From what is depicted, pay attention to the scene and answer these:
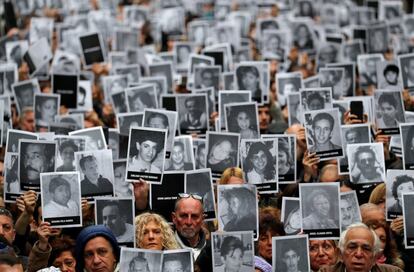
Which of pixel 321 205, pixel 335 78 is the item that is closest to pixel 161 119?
pixel 321 205

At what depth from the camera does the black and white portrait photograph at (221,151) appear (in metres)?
13.9

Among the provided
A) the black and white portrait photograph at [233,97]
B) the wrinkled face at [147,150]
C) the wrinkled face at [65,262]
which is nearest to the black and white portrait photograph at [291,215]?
the wrinkled face at [147,150]

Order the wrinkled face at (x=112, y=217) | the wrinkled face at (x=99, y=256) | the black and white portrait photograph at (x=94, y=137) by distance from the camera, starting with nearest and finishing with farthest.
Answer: the wrinkled face at (x=99, y=256) < the wrinkled face at (x=112, y=217) < the black and white portrait photograph at (x=94, y=137)

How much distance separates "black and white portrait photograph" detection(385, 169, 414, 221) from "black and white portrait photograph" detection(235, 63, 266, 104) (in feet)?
15.6

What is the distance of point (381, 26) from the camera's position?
21.5 meters

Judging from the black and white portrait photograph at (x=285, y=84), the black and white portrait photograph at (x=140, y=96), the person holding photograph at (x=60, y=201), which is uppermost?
the black and white portrait photograph at (x=285, y=84)

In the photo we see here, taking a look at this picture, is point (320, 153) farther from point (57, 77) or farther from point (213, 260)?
point (57, 77)

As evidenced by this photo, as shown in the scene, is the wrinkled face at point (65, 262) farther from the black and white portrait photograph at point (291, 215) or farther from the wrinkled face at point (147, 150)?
the black and white portrait photograph at point (291, 215)

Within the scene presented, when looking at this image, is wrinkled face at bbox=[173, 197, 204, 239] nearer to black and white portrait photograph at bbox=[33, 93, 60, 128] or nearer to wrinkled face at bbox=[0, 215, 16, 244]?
wrinkled face at bbox=[0, 215, 16, 244]

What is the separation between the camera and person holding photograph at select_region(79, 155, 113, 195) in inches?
499

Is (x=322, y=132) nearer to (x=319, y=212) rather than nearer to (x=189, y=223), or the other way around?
(x=319, y=212)

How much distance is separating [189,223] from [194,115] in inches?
176

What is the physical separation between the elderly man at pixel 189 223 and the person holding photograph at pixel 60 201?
3.40ft

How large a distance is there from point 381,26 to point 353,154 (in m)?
8.15
